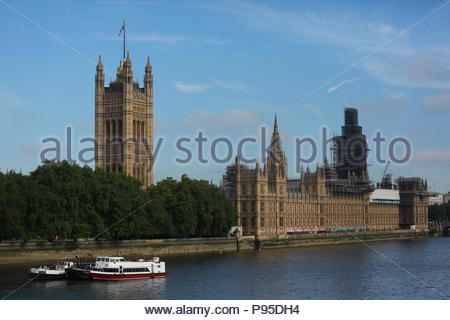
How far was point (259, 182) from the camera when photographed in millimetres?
118188

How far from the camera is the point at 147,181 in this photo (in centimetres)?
13350

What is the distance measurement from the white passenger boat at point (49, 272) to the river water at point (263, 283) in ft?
2.76

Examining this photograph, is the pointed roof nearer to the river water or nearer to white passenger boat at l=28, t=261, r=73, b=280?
the river water

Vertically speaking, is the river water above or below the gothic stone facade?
below

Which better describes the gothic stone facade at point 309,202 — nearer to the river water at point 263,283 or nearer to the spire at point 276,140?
the spire at point 276,140

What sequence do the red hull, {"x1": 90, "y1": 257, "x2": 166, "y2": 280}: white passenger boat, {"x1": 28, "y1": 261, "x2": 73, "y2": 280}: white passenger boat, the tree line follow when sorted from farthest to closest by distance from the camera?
the tree line
{"x1": 90, "y1": 257, "x2": 166, "y2": 280}: white passenger boat
the red hull
{"x1": 28, "y1": 261, "x2": 73, "y2": 280}: white passenger boat

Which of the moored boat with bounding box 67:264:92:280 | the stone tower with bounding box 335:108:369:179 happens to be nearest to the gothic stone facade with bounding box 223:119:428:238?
the stone tower with bounding box 335:108:369:179

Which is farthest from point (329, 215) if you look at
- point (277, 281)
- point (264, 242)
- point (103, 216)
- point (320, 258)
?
point (277, 281)

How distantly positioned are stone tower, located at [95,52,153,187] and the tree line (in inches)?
1459

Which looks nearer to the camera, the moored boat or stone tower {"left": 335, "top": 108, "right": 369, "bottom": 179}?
the moored boat

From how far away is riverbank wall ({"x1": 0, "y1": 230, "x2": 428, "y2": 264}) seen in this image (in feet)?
222

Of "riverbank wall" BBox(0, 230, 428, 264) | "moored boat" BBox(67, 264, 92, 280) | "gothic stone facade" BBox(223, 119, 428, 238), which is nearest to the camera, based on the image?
"moored boat" BBox(67, 264, 92, 280)

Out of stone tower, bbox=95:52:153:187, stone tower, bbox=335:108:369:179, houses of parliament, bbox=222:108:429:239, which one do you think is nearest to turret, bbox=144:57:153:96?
stone tower, bbox=95:52:153:187

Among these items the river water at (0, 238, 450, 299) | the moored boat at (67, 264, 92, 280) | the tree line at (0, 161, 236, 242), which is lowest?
the river water at (0, 238, 450, 299)
